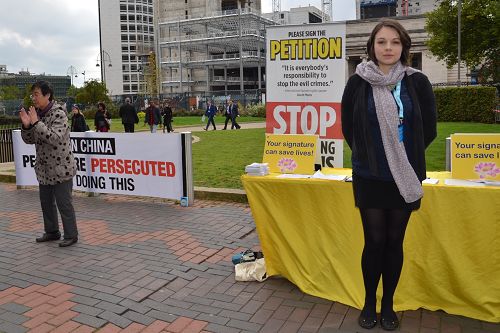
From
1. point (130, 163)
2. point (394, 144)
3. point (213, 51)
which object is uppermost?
point (213, 51)

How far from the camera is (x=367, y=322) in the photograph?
351 cm

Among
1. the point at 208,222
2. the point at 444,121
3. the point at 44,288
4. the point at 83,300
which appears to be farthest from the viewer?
the point at 444,121

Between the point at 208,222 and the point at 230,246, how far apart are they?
114 cm

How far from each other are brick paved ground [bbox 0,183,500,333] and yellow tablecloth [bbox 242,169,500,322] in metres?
0.14

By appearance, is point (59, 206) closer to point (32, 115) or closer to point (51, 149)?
point (51, 149)

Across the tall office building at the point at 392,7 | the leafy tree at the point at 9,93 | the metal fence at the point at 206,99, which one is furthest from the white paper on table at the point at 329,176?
the tall office building at the point at 392,7

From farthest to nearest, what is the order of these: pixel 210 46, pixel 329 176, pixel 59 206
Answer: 1. pixel 210 46
2. pixel 59 206
3. pixel 329 176

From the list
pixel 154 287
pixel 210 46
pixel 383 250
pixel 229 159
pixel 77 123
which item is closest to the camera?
pixel 383 250

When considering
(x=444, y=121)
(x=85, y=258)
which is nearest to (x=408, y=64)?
(x=85, y=258)

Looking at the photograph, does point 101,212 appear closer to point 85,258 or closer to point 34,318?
point 85,258

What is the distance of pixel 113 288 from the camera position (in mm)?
4469

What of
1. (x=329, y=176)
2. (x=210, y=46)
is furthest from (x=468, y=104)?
(x=210, y=46)

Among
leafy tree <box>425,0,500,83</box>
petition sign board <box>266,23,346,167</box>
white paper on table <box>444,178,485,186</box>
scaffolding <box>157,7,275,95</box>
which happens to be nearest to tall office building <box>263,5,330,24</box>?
scaffolding <box>157,7,275,95</box>

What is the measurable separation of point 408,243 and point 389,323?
0.69 metres
